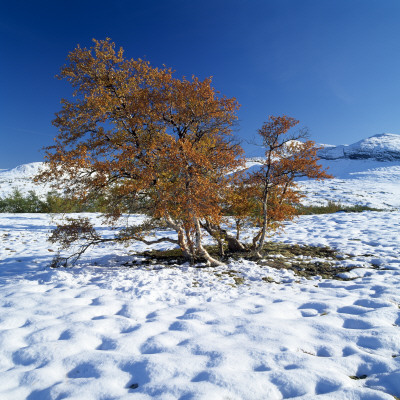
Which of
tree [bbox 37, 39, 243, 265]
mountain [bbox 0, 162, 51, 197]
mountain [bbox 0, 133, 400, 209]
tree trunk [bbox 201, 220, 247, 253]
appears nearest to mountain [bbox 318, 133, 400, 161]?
mountain [bbox 0, 133, 400, 209]

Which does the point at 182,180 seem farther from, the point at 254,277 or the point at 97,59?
the point at 97,59

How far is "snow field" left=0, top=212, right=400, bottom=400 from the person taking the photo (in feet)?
9.36

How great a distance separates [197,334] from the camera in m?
4.22

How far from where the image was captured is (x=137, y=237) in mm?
9023

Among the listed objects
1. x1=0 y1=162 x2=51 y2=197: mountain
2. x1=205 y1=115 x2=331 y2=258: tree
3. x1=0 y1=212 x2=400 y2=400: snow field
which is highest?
x1=0 y1=162 x2=51 y2=197: mountain

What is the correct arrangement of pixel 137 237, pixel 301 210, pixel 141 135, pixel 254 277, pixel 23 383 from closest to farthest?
pixel 23 383, pixel 141 135, pixel 254 277, pixel 137 237, pixel 301 210

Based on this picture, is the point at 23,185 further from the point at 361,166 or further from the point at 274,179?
the point at 361,166

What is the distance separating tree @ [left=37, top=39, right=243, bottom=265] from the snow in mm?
2467

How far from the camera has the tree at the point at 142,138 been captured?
6.55 meters

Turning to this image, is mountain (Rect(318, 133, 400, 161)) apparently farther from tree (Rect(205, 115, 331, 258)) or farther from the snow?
the snow

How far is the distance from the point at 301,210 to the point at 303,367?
21688 mm

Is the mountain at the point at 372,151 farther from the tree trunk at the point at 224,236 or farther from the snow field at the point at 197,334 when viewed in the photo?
the snow field at the point at 197,334

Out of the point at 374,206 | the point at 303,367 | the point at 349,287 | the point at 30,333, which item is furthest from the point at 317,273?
the point at 374,206

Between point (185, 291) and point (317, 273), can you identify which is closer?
point (185, 291)
